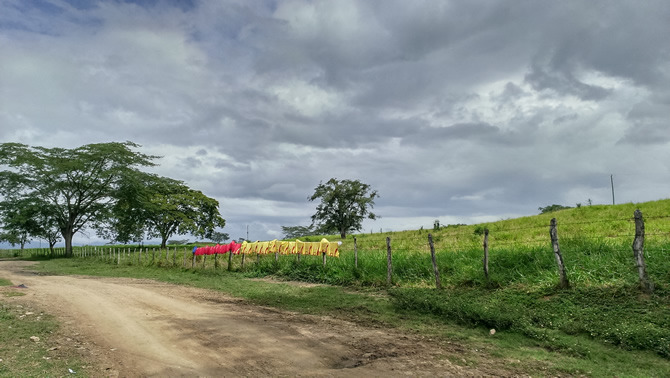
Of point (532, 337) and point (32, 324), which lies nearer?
point (532, 337)

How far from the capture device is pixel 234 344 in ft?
25.2

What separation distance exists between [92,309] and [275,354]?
6661 millimetres

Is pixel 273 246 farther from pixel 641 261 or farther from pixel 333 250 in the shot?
pixel 641 261

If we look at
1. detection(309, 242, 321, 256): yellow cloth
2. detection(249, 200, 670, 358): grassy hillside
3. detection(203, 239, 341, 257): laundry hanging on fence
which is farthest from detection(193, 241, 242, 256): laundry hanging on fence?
detection(249, 200, 670, 358): grassy hillside

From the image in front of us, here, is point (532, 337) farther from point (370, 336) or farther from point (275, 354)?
point (275, 354)

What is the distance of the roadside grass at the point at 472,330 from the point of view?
6789mm

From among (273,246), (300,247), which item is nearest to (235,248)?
(273,246)

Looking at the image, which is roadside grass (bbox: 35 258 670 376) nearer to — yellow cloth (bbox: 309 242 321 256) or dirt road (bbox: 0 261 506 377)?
dirt road (bbox: 0 261 506 377)

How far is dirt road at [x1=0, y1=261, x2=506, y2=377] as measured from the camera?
6.42 m

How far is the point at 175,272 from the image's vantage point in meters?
24.6

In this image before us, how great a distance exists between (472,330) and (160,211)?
152 ft

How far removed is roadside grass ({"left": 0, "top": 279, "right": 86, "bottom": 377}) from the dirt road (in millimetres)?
374

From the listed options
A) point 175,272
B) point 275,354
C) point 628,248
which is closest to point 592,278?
point 628,248

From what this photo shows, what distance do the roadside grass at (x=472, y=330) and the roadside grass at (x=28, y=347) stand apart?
5496 millimetres
